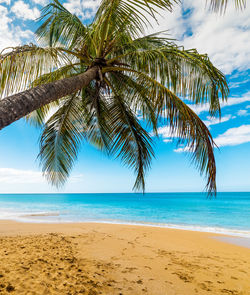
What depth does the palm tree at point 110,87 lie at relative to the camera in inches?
115

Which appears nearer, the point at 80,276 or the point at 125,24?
the point at 80,276

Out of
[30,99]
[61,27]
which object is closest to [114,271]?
[30,99]

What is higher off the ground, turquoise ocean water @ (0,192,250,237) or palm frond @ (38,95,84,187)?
palm frond @ (38,95,84,187)

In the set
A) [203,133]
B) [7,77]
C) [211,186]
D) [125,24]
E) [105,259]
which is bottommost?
[105,259]

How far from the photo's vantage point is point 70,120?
507cm

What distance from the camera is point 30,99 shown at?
7.04 feet

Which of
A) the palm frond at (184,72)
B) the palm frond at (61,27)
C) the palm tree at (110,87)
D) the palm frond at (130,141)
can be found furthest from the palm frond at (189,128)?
the palm frond at (61,27)

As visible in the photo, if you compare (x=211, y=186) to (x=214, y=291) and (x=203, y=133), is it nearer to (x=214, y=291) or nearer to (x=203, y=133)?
(x=203, y=133)

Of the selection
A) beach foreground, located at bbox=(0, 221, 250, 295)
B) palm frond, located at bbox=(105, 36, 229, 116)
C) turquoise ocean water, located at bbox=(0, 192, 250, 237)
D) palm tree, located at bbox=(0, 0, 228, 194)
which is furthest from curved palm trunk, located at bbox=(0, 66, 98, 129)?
turquoise ocean water, located at bbox=(0, 192, 250, 237)

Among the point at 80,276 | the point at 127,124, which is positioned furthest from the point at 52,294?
the point at 127,124

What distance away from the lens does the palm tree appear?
9.62ft

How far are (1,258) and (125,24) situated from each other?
5.11 metres

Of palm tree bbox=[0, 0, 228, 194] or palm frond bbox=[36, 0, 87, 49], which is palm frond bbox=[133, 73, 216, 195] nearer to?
palm tree bbox=[0, 0, 228, 194]

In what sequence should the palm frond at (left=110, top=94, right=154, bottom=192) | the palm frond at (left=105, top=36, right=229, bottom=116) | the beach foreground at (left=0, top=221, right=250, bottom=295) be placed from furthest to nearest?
1. the palm frond at (left=110, top=94, right=154, bottom=192)
2. the palm frond at (left=105, top=36, right=229, bottom=116)
3. the beach foreground at (left=0, top=221, right=250, bottom=295)
